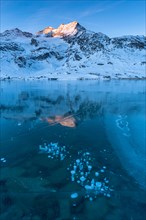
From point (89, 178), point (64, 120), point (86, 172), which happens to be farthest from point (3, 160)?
point (64, 120)

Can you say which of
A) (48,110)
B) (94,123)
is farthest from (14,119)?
(94,123)

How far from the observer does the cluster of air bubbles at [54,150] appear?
1816cm

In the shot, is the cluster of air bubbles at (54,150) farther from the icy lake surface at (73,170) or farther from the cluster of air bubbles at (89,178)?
the cluster of air bubbles at (89,178)

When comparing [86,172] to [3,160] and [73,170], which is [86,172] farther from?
[3,160]

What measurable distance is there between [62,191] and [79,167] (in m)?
3.32

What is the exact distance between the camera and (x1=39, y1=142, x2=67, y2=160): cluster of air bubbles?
18156 mm

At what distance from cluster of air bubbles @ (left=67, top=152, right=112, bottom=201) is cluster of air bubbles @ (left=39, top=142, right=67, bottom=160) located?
60.6 inches

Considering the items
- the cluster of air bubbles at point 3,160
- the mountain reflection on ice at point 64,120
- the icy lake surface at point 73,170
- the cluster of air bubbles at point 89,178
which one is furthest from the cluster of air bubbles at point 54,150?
the mountain reflection on ice at point 64,120

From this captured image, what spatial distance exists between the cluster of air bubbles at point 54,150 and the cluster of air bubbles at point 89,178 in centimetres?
154

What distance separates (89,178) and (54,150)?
220 inches

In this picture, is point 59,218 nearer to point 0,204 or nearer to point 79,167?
point 0,204

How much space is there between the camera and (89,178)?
47.7 ft

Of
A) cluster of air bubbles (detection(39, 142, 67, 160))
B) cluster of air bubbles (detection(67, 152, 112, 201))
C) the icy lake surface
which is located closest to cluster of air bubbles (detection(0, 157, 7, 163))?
the icy lake surface

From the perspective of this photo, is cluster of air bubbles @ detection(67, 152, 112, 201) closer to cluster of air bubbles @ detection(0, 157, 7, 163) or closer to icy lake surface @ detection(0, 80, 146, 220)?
icy lake surface @ detection(0, 80, 146, 220)
